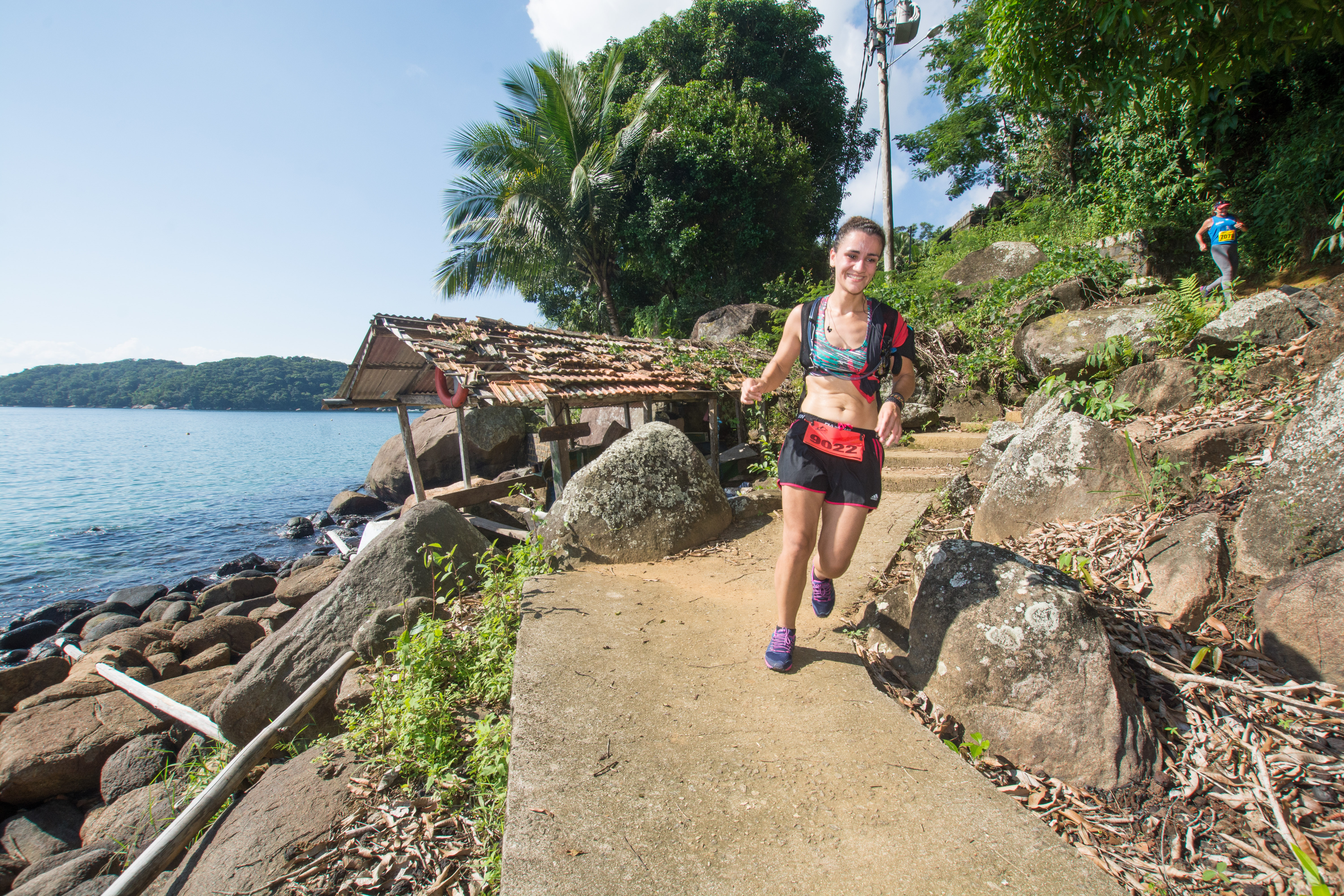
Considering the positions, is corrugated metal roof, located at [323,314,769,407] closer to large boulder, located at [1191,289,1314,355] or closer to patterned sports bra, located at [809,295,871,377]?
→ patterned sports bra, located at [809,295,871,377]

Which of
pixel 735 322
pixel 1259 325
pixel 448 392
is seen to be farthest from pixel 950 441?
pixel 735 322

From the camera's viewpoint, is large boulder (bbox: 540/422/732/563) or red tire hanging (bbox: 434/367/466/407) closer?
large boulder (bbox: 540/422/732/563)

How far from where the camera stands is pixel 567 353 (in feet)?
30.4

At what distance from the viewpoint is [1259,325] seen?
4340mm

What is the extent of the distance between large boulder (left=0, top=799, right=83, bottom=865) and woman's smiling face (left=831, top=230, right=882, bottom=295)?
23.9 feet

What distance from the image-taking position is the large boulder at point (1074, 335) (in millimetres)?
6066

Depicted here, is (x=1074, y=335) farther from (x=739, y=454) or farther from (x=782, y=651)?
(x=782, y=651)

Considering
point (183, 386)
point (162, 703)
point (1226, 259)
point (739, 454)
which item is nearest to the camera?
point (162, 703)

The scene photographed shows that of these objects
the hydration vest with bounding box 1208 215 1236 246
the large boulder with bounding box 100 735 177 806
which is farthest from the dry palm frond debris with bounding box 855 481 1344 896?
the hydration vest with bounding box 1208 215 1236 246

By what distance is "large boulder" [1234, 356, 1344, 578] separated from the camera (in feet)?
8.16

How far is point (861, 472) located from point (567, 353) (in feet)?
23.7

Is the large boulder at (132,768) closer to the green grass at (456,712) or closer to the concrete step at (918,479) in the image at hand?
the green grass at (456,712)

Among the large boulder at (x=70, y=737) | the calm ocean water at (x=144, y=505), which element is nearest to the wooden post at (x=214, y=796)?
the large boulder at (x=70, y=737)

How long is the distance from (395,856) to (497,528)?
22.1ft
